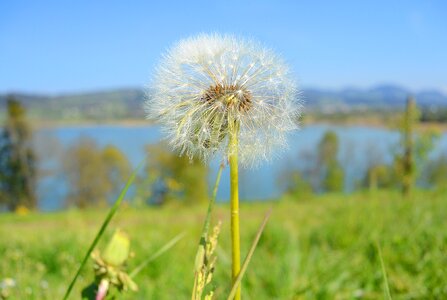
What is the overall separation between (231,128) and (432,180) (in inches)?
1918

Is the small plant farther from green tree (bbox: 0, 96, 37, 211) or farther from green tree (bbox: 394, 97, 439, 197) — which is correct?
green tree (bbox: 0, 96, 37, 211)

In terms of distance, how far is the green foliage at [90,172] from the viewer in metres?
53.5

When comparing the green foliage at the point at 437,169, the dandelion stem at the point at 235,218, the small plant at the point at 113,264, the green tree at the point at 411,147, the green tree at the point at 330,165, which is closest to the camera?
the dandelion stem at the point at 235,218

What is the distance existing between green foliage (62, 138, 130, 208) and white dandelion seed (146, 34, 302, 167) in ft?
173

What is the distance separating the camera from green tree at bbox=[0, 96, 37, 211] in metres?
46.3

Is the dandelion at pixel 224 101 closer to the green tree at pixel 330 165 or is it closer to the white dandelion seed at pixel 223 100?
the white dandelion seed at pixel 223 100

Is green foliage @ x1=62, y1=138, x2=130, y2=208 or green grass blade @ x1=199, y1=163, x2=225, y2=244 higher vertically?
green grass blade @ x1=199, y1=163, x2=225, y2=244

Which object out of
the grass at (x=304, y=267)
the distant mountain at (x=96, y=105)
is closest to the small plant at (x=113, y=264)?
the grass at (x=304, y=267)

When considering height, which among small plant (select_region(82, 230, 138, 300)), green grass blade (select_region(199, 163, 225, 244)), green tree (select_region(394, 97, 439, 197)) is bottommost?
green tree (select_region(394, 97, 439, 197))

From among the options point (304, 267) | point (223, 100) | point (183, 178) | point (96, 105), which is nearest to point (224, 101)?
point (223, 100)

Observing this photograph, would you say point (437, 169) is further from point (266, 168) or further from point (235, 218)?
point (235, 218)

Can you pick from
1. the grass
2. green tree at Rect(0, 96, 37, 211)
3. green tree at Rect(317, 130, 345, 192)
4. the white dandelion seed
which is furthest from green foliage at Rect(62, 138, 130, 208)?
the white dandelion seed

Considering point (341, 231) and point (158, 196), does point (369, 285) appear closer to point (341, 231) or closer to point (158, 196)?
point (341, 231)

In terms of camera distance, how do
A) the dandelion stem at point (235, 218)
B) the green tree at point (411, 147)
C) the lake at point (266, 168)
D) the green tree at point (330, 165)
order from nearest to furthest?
the dandelion stem at point (235, 218), the green tree at point (411, 147), the lake at point (266, 168), the green tree at point (330, 165)
